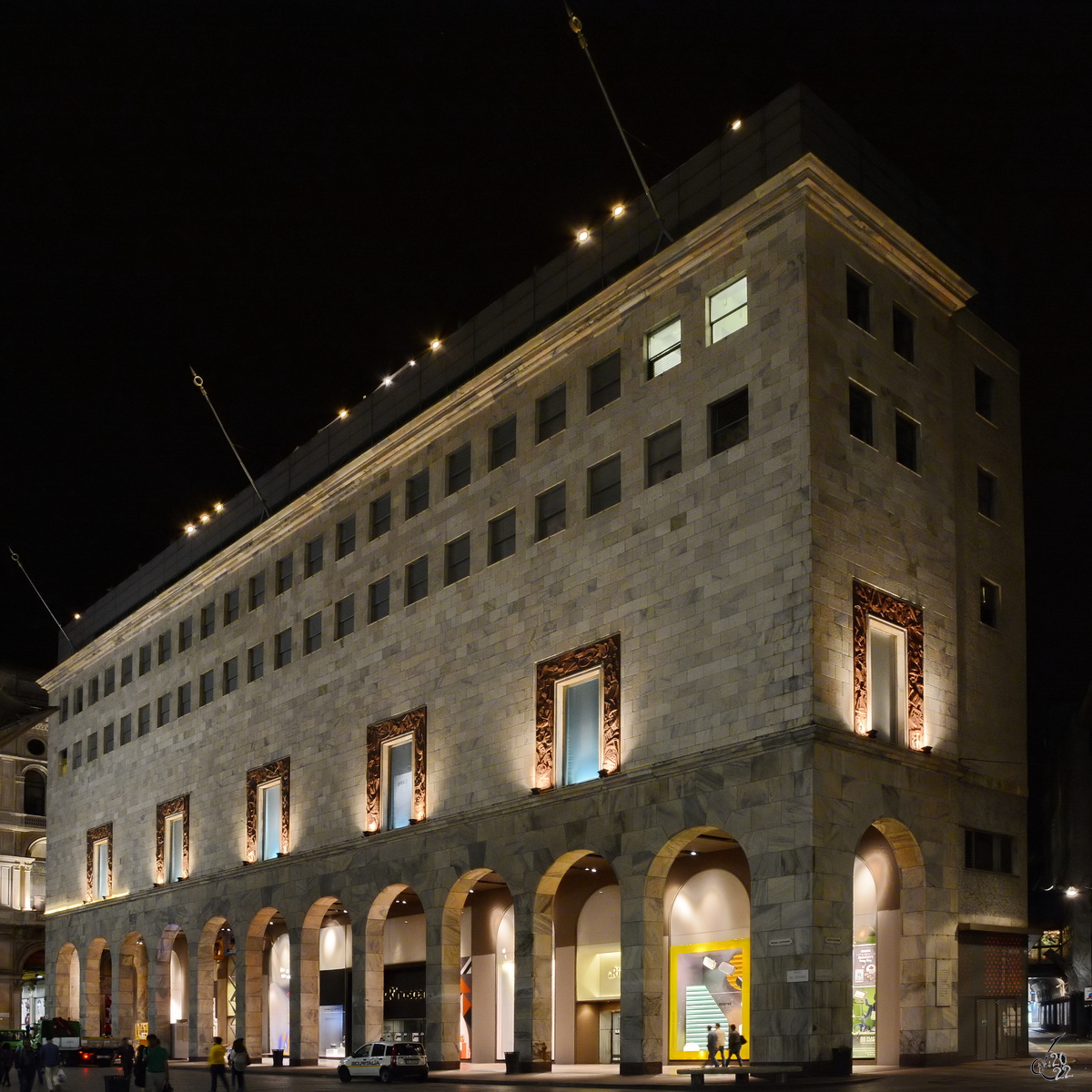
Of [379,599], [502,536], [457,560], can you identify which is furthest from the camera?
[379,599]

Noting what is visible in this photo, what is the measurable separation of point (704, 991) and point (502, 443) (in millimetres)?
19927

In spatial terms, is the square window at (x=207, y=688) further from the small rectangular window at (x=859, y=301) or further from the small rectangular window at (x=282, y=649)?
the small rectangular window at (x=859, y=301)

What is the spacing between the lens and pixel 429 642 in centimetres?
5366

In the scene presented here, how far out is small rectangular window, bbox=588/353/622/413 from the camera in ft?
155

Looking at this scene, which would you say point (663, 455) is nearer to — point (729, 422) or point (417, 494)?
→ point (729, 422)

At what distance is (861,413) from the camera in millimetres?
42281

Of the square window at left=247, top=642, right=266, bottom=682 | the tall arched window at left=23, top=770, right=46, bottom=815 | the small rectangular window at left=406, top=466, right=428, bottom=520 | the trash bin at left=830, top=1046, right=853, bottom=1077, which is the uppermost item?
the small rectangular window at left=406, top=466, right=428, bottom=520

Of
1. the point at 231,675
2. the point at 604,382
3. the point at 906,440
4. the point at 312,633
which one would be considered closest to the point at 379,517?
the point at 312,633

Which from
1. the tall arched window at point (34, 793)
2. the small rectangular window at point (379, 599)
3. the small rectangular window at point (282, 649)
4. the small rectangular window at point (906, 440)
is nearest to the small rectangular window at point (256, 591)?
the small rectangular window at point (282, 649)

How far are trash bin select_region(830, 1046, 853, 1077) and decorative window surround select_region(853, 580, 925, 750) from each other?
26.0 ft

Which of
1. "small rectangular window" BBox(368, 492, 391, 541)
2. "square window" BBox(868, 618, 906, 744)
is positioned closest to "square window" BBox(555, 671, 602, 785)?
"square window" BBox(868, 618, 906, 744)

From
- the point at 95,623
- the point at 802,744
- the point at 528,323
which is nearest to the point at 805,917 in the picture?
the point at 802,744

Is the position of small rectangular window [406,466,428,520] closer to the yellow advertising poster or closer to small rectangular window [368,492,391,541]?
small rectangular window [368,492,391,541]

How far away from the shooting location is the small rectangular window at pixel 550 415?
49.6 meters
